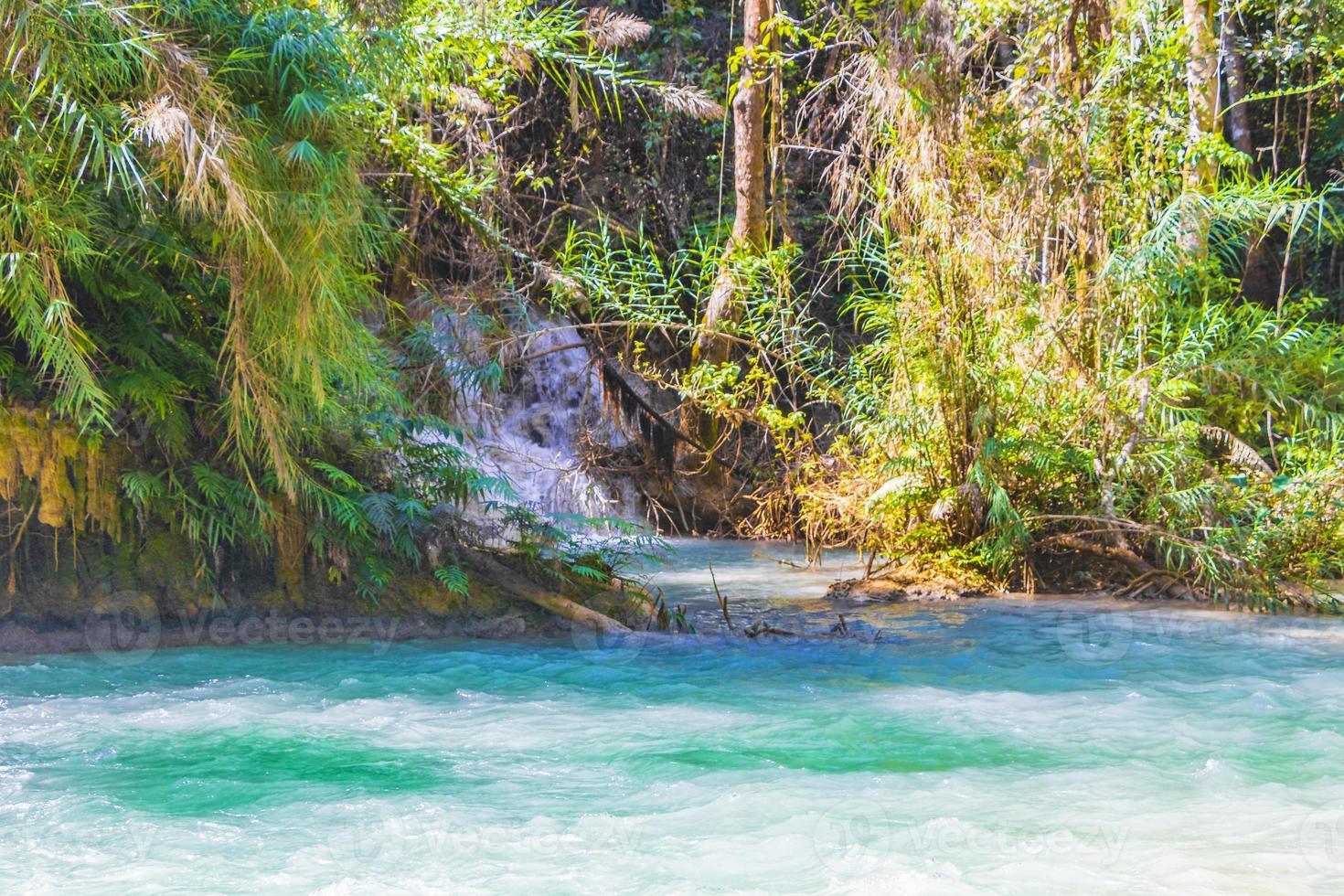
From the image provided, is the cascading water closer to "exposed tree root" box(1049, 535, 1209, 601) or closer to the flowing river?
"exposed tree root" box(1049, 535, 1209, 601)

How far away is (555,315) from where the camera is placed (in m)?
9.80

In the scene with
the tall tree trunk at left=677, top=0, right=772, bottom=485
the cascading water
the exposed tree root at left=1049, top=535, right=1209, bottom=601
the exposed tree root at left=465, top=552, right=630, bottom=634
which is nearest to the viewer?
the exposed tree root at left=465, top=552, right=630, bottom=634

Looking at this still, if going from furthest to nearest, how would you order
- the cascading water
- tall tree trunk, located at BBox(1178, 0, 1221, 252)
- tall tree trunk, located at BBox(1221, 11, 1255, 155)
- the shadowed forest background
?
1. tall tree trunk, located at BBox(1221, 11, 1255, 155)
2. the cascading water
3. tall tree trunk, located at BBox(1178, 0, 1221, 252)
4. the shadowed forest background

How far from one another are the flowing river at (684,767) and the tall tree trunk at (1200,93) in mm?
2666

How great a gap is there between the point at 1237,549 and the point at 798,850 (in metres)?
4.54

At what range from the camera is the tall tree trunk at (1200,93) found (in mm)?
6289

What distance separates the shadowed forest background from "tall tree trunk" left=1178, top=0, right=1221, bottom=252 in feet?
0.14

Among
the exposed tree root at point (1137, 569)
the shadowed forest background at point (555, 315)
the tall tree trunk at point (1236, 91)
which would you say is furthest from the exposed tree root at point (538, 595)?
the tall tree trunk at point (1236, 91)

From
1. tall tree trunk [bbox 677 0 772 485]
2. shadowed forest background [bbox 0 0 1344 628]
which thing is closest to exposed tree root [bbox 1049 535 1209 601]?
shadowed forest background [bbox 0 0 1344 628]

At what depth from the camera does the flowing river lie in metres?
2.52

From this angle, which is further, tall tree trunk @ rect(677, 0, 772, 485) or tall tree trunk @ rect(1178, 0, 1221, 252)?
tall tree trunk @ rect(677, 0, 772, 485)

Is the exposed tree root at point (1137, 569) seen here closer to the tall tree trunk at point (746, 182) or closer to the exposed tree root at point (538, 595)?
the exposed tree root at point (538, 595)

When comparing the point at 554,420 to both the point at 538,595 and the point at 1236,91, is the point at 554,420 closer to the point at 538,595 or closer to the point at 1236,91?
the point at 538,595

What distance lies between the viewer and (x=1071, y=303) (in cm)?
645
